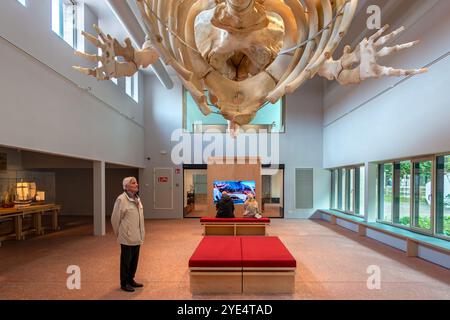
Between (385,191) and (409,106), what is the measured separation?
10.4ft

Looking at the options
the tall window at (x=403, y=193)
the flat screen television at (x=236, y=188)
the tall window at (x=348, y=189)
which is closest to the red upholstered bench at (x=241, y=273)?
the tall window at (x=403, y=193)

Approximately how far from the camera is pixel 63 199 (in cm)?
1580

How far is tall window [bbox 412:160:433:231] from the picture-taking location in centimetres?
730

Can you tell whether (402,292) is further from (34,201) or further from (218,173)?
(34,201)

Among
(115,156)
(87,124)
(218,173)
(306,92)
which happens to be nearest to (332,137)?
(306,92)

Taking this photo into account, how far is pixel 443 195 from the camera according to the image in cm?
680

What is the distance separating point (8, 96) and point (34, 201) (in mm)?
7503

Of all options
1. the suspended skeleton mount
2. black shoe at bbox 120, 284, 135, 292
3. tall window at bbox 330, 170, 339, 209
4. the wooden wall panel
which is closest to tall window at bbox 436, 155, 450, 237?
the suspended skeleton mount

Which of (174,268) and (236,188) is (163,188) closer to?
(236,188)

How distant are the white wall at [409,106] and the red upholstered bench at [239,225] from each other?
12.4ft

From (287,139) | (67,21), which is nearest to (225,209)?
(67,21)

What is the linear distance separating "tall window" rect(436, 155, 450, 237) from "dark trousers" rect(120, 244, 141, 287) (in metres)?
6.23

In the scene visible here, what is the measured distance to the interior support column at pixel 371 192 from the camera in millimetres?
9797

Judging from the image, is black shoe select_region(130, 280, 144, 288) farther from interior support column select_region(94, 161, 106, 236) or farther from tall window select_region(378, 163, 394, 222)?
tall window select_region(378, 163, 394, 222)
